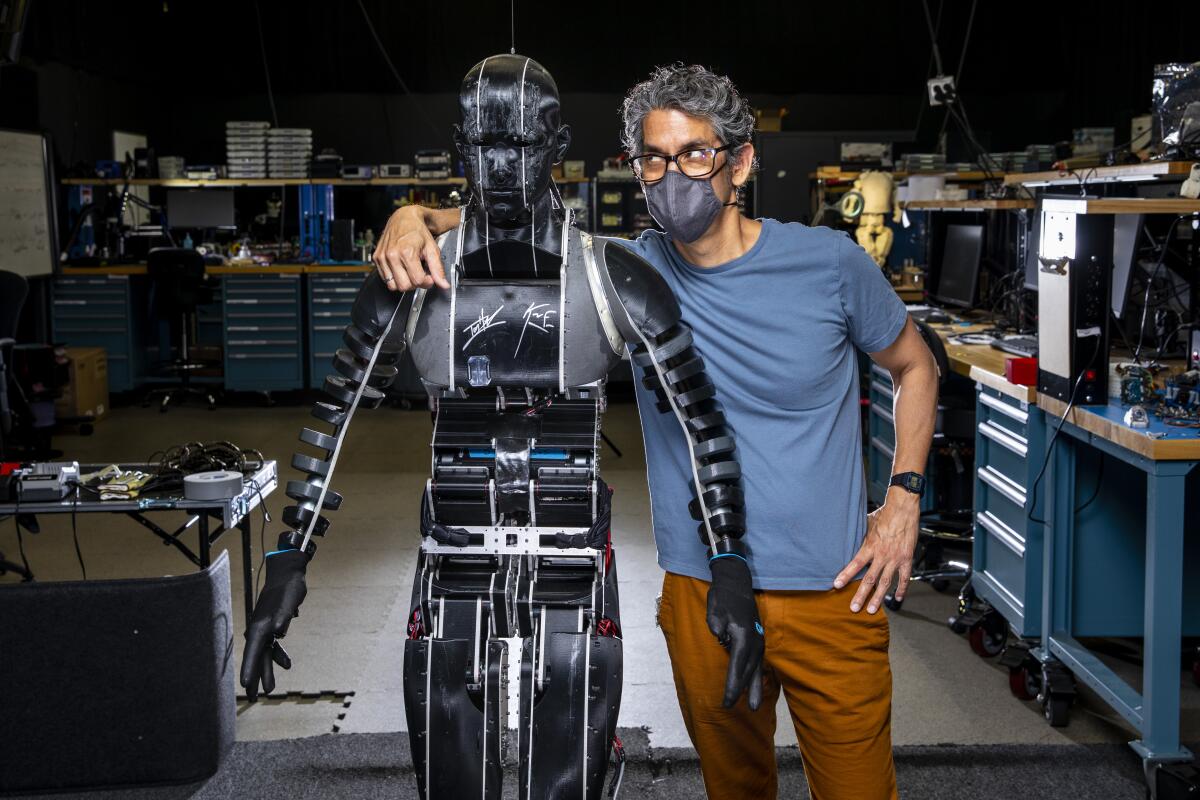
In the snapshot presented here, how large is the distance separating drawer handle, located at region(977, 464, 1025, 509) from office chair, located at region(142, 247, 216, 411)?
5806 mm

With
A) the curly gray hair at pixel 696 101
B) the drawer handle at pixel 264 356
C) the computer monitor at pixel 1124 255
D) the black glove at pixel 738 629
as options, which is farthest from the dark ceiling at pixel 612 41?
the black glove at pixel 738 629

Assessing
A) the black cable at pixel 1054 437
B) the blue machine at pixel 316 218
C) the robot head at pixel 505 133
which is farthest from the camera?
the blue machine at pixel 316 218

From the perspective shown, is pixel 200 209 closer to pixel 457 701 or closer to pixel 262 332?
pixel 262 332

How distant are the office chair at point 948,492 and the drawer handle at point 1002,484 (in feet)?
1.06

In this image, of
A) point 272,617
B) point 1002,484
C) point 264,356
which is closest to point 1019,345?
point 1002,484

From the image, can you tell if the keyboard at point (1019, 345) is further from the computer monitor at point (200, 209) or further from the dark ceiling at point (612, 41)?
the dark ceiling at point (612, 41)

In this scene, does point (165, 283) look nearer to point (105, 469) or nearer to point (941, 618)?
point (105, 469)

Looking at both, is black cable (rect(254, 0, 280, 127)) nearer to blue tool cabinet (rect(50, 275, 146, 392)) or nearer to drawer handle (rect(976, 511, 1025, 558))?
blue tool cabinet (rect(50, 275, 146, 392))

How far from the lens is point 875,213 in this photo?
650 cm

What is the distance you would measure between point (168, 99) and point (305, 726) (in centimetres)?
929

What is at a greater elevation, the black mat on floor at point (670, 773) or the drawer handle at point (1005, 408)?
the drawer handle at point (1005, 408)

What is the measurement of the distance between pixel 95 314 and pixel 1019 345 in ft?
21.0

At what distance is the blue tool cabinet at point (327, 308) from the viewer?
331 inches

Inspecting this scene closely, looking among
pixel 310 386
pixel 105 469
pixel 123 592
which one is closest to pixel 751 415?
pixel 123 592
